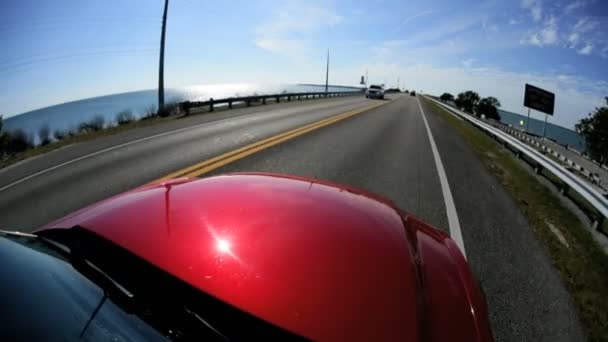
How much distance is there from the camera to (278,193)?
2.29 meters

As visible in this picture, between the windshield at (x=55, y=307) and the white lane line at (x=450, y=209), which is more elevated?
the windshield at (x=55, y=307)

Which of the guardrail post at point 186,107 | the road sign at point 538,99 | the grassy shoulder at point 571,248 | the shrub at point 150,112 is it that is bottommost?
the grassy shoulder at point 571,248

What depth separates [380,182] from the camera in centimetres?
623

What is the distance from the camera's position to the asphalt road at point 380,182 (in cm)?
306

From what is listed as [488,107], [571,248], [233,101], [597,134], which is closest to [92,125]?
[233,101]

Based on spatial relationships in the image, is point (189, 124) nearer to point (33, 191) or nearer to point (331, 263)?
point (33, 191)

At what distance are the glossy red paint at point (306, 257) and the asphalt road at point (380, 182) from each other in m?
1.39

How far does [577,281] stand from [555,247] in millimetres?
818

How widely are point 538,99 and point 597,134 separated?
61236 mm

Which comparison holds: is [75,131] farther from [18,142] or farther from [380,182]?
[380,182]

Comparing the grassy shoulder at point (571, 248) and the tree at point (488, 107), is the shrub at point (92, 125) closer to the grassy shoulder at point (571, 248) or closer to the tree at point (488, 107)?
the grassy shoulder at point (571, 248)

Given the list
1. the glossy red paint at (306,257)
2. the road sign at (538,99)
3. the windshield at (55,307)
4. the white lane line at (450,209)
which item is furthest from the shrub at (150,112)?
the road sign at (538,99)

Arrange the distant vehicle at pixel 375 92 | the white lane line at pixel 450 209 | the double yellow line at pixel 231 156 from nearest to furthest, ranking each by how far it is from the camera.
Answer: the white lane line at pixel 450 209 < the double yellow line at pixel 231 156 < the distant vehicle at pixel 375 92

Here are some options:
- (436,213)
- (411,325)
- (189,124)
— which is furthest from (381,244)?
(189,124)
